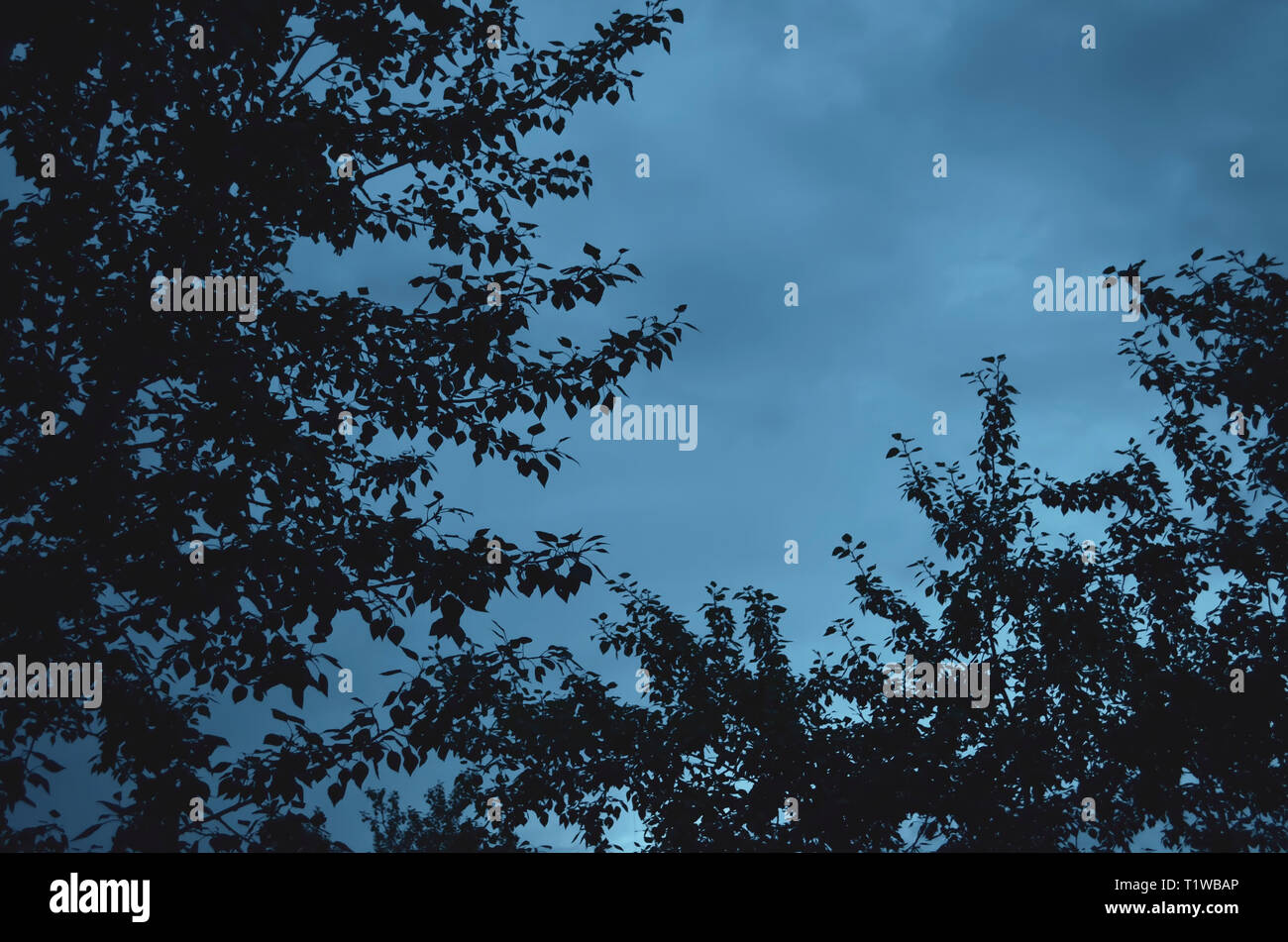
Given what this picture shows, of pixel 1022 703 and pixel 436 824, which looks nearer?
pixel 1022 703

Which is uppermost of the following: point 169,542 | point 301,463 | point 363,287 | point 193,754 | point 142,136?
point 142,136

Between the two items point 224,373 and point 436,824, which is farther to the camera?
point 436,824

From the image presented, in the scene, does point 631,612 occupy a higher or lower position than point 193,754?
higher

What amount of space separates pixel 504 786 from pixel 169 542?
20.0ft

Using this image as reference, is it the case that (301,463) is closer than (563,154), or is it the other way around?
(301,463)

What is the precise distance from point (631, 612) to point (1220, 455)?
7.45 m

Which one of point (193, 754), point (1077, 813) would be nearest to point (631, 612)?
point (1077, 813)

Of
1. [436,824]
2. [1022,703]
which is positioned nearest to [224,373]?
[1022,703]

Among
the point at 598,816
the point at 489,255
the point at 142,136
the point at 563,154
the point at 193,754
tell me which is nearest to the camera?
the point at 193,754

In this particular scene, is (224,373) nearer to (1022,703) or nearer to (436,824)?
(1022,703)

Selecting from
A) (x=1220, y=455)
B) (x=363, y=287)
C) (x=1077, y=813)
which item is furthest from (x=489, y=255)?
(x=1220, y=455)
